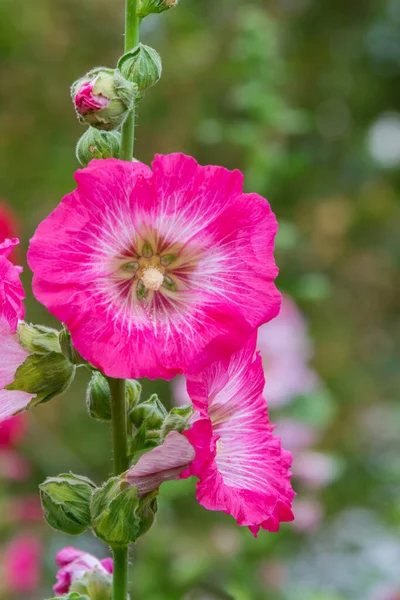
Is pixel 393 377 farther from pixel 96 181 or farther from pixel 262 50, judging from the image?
pixel 96 181

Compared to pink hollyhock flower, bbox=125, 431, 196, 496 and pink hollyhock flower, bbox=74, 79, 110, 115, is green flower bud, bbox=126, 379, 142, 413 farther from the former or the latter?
pink hollyhock flower, bbox=74, 79, 110, 115

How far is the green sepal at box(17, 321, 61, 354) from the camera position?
0.68 meters

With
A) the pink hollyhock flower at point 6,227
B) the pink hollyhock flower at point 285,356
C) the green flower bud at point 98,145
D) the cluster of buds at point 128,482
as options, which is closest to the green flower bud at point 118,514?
the cluster of buds at point 128,482

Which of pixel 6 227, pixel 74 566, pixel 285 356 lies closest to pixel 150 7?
pixel 74 566

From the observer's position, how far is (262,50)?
2.01 metres

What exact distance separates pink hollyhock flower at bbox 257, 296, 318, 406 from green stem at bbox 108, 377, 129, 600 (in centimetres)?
128

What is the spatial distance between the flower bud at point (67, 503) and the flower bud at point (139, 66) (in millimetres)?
330

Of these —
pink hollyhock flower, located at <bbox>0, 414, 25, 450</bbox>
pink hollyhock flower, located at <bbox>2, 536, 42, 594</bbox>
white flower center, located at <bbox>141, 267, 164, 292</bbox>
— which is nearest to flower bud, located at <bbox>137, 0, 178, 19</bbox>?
white flower center, located at <bbox>141, 267, 164, 292</bbox>

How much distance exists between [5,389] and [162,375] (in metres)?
0.15

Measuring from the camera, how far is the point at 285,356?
Result: 207 centimetres

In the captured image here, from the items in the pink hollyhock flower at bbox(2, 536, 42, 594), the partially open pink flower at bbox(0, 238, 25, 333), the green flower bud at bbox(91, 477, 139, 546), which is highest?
the partially open pink flower at bbox(0, 238, 25, 333)

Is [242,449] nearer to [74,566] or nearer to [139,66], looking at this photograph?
[74,566]

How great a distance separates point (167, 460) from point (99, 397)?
0.10 metres

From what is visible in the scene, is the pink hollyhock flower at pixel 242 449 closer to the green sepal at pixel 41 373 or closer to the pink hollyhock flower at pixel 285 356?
the green sepal at pixel 41 373
